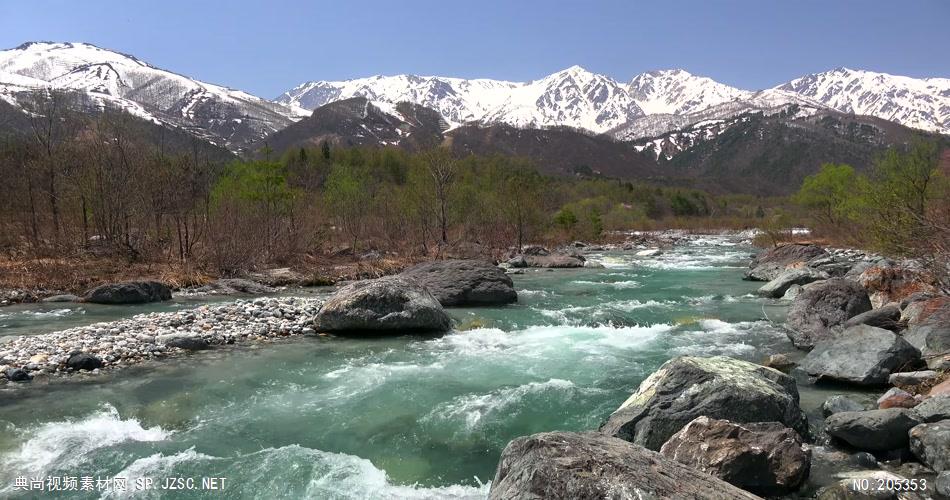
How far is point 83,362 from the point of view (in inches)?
434

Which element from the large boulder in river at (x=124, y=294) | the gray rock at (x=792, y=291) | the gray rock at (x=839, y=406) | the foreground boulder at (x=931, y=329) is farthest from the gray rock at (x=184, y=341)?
the gray rock at (x=792, y=291)

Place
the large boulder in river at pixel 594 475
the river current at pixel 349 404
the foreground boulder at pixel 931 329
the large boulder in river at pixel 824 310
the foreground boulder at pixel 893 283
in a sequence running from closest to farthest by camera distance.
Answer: the large boulder in river at pixel 594 475
the river current at pixel 349 404
the foreground boulder at pixel 931 329
the large boulder in river at pixel 824 310
the foreground boulder at pixel 893 283

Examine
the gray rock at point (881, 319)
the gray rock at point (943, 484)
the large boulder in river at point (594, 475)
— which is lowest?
the gray rock at point (943, 484)

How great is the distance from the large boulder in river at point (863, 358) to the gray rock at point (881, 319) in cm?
238

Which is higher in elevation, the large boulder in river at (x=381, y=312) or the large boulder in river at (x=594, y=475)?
the large boulder in river at (x=594, y=475)

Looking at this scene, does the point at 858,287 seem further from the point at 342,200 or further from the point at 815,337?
the point at 342,200

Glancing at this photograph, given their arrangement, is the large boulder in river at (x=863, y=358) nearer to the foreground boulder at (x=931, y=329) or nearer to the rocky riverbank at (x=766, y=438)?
the rocky riverbank at (x=766, y=438)

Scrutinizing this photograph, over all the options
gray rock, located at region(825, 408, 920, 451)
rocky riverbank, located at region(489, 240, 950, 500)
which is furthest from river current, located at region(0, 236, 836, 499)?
gray rock, located at region(825, 408, 920, 451)

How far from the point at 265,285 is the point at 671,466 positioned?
22163 mm

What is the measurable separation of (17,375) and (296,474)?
7.12 m

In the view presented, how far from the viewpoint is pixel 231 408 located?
9203mm

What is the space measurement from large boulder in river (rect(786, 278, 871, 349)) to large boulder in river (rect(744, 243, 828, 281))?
1303 cm

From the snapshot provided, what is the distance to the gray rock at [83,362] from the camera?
35.9 feet

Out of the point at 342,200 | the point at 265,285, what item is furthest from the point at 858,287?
the point at 342,200
